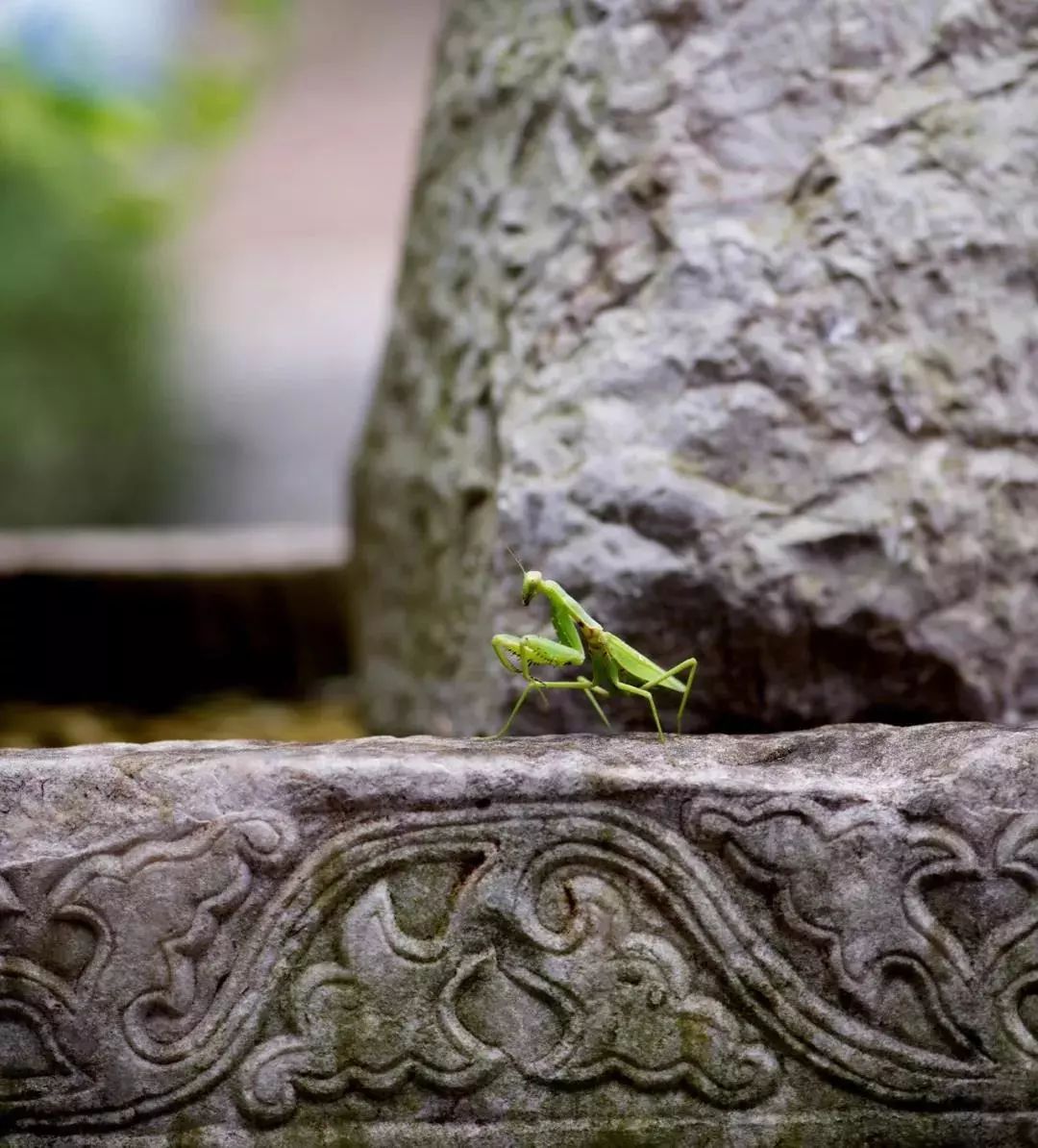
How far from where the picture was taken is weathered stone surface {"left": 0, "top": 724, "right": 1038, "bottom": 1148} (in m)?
1.44

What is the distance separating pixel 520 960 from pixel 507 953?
2 cm

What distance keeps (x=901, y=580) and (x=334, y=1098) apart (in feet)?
3.44

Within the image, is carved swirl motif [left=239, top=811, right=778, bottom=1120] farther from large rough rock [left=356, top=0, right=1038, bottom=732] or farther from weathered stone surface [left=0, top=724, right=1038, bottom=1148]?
large rough rock [left=356, top=0, right=1038, bottom=732]

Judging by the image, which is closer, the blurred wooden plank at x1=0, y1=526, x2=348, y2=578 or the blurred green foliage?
the blurred wooden plank at x1=0, y1=526, x2=348, y2=578

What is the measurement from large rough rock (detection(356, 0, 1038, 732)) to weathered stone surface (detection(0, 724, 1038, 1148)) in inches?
18.2

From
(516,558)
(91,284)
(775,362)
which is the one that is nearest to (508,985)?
(516,558)

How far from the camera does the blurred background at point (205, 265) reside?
8305 millimetres

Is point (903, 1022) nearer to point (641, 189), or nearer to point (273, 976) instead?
point (273, 976)

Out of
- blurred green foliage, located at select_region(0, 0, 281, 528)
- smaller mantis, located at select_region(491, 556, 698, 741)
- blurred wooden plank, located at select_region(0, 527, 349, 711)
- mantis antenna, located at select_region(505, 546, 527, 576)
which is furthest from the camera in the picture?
blurred green foliage, located at select_region(0, 0, 281, 528)

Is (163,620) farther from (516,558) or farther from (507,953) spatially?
(507,953)

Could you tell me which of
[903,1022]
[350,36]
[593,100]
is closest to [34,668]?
[593,100]

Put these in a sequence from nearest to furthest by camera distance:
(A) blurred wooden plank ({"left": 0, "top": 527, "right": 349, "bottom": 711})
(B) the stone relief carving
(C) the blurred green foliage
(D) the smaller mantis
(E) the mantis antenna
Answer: (B) the stone relief carving → (D) the smaller mantis → (E) the mantis antenna → (A) blurred wooden plank ({"left": 0, "top": 527, "right": 349, "bottom": 711}) → (C) the blurred green foliage

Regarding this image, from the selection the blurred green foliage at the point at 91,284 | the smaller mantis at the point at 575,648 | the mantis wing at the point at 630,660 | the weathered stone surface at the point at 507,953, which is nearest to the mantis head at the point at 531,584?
the smaller mantis at the point at 575,648

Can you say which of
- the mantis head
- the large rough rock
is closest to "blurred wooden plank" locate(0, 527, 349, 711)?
the large rough rock
